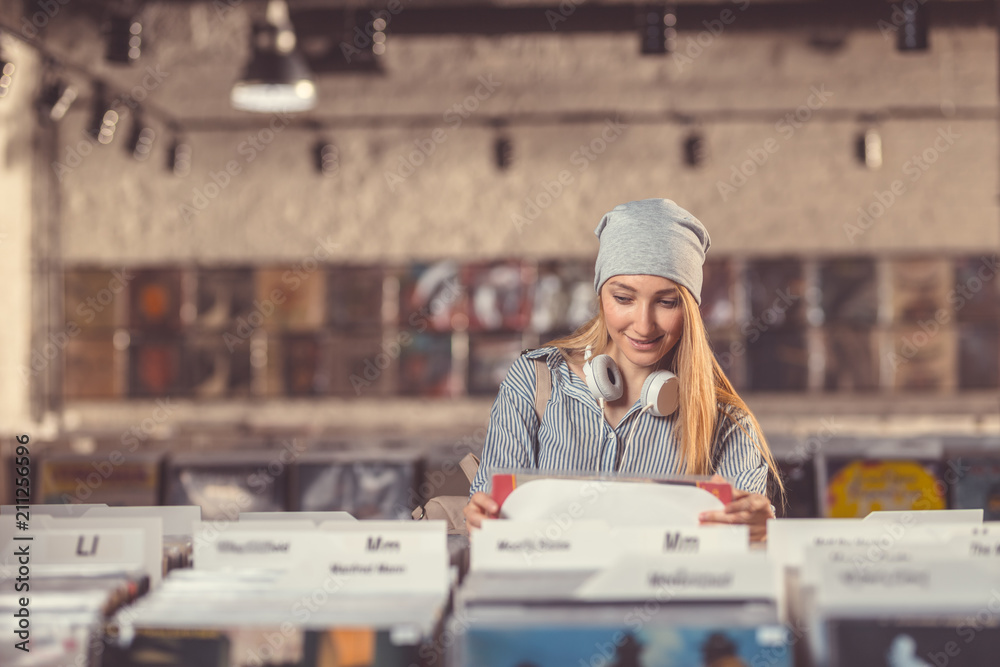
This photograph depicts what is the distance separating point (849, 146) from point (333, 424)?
14.6 ft

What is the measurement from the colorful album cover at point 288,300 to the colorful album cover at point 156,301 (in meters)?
0.52

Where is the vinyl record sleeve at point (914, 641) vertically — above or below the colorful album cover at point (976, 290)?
below

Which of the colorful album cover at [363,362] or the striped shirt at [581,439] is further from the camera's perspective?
the colorful album cover at [363,362]

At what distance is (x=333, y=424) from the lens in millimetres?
7688

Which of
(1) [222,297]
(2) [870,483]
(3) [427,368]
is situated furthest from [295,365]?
(2) [870,483]

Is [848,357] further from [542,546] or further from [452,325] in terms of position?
[542,546]

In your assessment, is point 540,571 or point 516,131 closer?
point 540,571

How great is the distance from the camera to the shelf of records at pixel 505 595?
3.42 ft

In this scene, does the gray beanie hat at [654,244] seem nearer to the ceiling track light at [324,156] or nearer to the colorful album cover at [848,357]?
the ceiling track light at [324,156]

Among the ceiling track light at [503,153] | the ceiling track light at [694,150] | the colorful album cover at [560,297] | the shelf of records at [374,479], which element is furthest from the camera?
the colorful album cover at [560,297]

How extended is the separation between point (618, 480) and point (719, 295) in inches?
246

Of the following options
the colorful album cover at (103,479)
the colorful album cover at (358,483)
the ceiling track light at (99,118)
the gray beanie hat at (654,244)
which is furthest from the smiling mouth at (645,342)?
the ceiling track light at (99,118)

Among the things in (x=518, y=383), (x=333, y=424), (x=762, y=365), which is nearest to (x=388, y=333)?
(x=333, y=424)

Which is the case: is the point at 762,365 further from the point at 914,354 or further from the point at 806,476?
the point at 806,476
